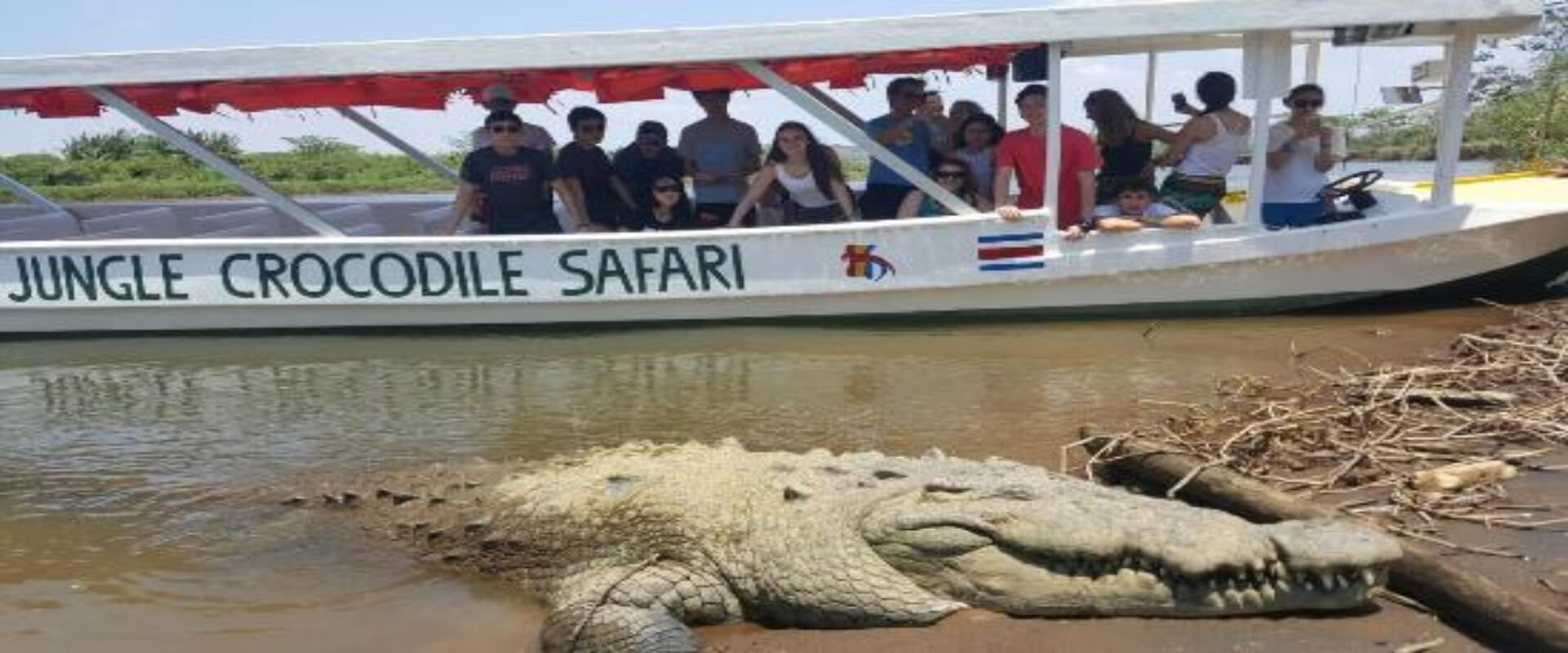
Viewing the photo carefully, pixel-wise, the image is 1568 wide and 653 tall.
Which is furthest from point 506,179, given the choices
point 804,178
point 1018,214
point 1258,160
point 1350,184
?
point 1350,184

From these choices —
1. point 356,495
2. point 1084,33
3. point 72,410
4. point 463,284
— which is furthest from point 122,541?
point 1084,33

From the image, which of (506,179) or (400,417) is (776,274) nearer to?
(506,179)

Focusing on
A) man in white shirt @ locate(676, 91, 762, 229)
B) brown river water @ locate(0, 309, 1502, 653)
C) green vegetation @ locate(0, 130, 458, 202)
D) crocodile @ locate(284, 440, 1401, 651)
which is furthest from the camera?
green vegetation @ locate(0, 130, 458, 202)

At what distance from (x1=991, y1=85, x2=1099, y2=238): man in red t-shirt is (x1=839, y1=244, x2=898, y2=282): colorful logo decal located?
33.4 inches

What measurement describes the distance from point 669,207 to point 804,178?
1021mm

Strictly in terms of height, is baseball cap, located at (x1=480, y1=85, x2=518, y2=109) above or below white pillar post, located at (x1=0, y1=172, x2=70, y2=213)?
above

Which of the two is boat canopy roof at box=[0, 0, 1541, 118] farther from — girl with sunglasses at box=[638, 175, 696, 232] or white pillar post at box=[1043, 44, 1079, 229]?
girl with sunglasses at box=[638, 175, 696, 232]

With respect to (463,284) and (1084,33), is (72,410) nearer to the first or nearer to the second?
(463,284)

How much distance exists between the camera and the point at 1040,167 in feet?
26.7

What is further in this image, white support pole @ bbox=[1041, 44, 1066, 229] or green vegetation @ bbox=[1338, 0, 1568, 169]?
green vegetation @ bbox=[1338, 0, 1568, 169]

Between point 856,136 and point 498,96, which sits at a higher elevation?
point 498,96

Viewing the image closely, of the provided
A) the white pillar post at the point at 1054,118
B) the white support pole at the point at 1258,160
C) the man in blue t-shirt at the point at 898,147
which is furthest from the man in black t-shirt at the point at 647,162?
the white support pole at the point at 1258,160

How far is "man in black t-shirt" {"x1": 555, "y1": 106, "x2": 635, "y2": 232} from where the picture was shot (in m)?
8.91

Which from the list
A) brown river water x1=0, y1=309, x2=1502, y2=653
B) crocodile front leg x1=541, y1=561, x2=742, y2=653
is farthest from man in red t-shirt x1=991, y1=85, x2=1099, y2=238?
crocodile front leg x1=541, y1=561, x2=742, y2=653
